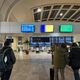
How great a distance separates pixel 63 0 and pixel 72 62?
653 inches

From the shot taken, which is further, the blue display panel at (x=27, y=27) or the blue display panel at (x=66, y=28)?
the blue display panel at (x=66, y=28)

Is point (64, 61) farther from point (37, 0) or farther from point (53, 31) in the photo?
point (37, 0)

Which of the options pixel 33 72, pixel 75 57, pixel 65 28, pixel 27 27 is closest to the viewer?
pixel 75 57

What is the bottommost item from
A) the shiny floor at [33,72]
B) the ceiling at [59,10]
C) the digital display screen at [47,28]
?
the shiny floor at [33,72]

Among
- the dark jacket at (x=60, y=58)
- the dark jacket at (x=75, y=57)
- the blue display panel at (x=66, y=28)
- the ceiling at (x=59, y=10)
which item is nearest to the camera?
the dark jacket at (x=75, y=57)

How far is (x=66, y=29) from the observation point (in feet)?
55.0

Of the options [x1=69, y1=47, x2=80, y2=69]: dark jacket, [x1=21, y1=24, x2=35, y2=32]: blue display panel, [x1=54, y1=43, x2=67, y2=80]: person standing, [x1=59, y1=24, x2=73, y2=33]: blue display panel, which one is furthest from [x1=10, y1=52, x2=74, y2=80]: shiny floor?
[x1=59, y1=24, x2=73, y2=33]: blue display panel

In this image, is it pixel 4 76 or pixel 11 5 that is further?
pixel 11 5

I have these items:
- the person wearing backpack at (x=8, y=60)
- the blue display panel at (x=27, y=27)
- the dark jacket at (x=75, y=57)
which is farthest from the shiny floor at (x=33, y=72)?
the person wearing backpack at (x=8, y=60)

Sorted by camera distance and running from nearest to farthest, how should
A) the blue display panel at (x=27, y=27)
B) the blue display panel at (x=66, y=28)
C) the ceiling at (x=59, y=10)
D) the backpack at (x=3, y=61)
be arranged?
the backpack at (x=3, y=61)
the blue display panel at (x=27, y=27)
the blue display panel at (x=66, y=28)
the ceiling at (x=59, y=10)

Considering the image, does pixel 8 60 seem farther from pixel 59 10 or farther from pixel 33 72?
pixel 59 10

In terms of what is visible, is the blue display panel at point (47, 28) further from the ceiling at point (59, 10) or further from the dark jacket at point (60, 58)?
the dark jacket at point (60, 58)

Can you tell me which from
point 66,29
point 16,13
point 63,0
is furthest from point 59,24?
point 16,13

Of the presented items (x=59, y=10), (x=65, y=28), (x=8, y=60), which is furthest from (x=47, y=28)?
(x=59, y=10)
